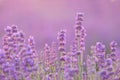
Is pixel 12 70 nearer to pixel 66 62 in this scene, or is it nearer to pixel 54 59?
pixel 66 62

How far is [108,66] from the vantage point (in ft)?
10.4

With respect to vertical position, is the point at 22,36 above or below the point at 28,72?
above

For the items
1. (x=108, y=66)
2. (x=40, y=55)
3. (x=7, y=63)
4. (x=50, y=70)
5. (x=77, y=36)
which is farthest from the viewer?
(x=40, y=55)

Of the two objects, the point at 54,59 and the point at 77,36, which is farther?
the point at 54,59

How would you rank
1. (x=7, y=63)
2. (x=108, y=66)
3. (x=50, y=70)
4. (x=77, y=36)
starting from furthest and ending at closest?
1. (x=50, y=70)
2. (x=77, y=36)
3. (x=7, y=63)
4. (x=108, y=66)

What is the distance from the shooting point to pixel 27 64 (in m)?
3.34

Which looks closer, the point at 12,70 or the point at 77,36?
the point at 12,70

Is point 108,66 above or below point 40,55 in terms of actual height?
below

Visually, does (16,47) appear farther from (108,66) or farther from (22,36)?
(108,66)

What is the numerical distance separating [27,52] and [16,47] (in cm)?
46

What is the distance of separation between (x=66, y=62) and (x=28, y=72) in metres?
0.46

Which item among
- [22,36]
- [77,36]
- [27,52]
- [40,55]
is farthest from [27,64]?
[40,55]

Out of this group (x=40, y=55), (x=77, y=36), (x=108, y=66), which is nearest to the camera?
(x=108, y=66)

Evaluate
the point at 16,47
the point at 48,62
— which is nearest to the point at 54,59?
the point at 48,62
